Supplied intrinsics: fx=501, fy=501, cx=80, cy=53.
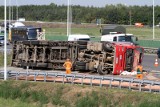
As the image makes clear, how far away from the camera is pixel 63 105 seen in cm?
2441

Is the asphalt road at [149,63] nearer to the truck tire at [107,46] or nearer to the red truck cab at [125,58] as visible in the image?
the red truck cab at [125,58]

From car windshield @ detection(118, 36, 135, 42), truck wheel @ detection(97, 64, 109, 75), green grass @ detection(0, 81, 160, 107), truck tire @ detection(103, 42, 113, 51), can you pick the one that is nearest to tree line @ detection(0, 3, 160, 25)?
car windshield @ detection(118, 36, 135, 42)

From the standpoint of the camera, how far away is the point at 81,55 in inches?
1280

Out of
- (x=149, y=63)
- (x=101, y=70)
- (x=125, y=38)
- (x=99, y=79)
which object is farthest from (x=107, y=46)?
(x=149, y=63)

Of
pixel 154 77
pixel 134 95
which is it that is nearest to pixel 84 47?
pixel 154 77

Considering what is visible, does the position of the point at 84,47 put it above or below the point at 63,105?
above

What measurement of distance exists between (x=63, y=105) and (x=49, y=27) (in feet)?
292

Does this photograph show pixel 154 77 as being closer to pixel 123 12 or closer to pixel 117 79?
pixel 117 79

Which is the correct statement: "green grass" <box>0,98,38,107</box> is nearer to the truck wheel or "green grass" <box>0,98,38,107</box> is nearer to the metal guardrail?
the metal guardrail

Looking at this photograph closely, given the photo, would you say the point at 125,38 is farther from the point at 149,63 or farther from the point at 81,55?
the point at 81,55

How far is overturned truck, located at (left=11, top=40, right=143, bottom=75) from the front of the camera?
30.8m

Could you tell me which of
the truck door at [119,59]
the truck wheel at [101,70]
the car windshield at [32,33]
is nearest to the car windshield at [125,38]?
the truck door at [119,59]

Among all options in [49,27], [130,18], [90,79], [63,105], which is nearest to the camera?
[63,105]

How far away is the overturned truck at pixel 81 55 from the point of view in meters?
30.8
